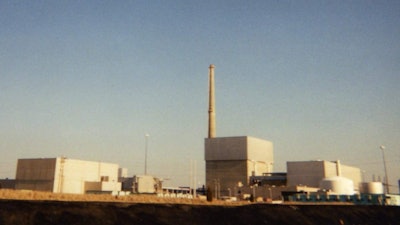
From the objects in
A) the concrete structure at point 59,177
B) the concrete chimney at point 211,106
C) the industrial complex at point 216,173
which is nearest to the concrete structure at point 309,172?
the industrial complex at point 216,173

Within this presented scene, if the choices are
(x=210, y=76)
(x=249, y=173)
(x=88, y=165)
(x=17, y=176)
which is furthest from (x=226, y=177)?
(x=17, y=176)

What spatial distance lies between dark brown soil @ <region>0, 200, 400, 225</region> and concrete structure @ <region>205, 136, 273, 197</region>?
2730 inches

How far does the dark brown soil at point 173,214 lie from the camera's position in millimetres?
15586

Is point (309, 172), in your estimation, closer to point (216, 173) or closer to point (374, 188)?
point (374, 188)

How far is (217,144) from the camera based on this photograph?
102438 millimetres

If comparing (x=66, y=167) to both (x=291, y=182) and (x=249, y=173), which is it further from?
(x=291, y=182)

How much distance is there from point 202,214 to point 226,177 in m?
81.5

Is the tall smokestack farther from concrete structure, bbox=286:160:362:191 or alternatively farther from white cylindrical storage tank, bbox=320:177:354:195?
white cylindrical storage tank, bbox=320:177:354:195

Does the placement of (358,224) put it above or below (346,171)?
below

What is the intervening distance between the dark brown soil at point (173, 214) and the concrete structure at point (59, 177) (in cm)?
8006

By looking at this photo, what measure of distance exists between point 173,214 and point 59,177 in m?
83.3

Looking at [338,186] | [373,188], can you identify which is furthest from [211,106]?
[373,188]

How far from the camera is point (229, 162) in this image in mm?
102000

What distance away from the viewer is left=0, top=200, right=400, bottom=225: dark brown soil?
15586mm
